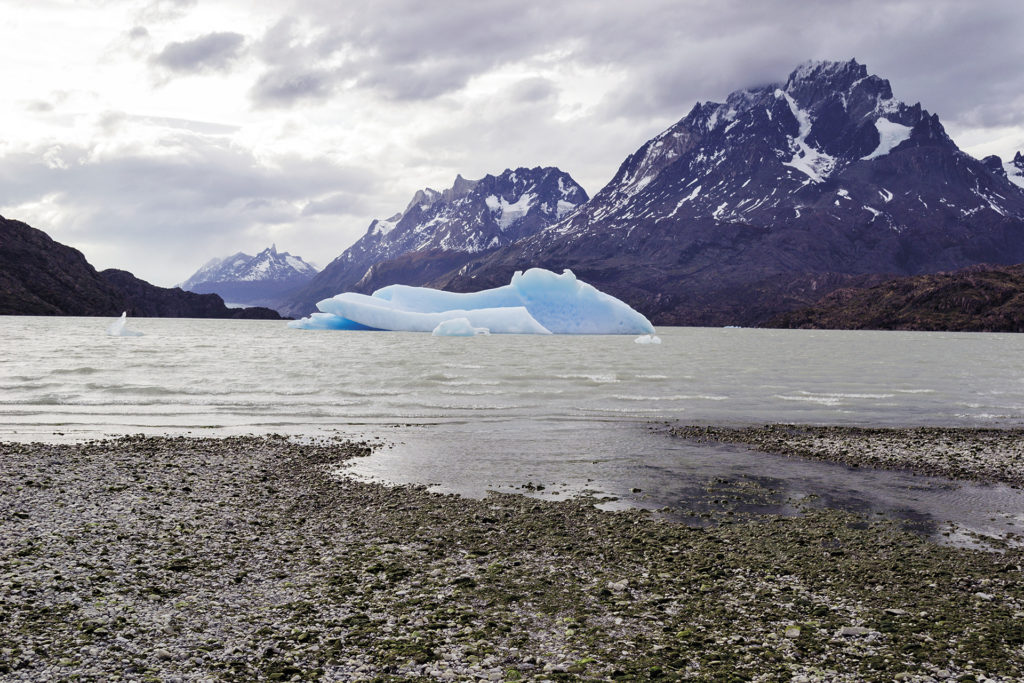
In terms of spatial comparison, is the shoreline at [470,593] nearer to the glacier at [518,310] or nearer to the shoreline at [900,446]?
the shoreline at [900,446]

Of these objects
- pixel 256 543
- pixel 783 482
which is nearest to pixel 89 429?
pixel 256 543

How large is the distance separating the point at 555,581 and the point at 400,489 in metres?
5.56

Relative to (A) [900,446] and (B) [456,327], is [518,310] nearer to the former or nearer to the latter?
(B) [456,327]

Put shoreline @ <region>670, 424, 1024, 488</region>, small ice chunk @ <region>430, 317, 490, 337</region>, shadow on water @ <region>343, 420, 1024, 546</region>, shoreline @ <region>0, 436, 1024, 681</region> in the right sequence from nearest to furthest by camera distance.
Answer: shoreline @ <region>0, 436, 1024, 681</region>
shadow on water @ <region>343, 420, 1024, 546</region>
shoreline @ <region>670, 424, 1024, 488</region>
small ice chunk @ <region>430, 317, 490, 337</region>

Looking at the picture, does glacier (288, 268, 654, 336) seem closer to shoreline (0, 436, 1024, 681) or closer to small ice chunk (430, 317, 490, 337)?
small ice chunk (430, 317, 490, 337)

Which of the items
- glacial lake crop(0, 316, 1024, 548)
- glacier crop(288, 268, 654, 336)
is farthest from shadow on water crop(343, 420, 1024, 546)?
glacier crop(288, 268, 654, 336)

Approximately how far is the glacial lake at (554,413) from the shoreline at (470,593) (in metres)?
2.33

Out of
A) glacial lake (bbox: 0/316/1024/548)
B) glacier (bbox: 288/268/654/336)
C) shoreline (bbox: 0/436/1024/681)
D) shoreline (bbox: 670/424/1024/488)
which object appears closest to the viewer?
shoreline (bbox: 0/436/1024/681)


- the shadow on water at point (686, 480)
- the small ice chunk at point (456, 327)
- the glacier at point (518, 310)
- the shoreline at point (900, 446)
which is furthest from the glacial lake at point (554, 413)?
the glacier at point (518, 310)

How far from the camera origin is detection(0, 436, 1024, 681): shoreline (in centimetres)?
612

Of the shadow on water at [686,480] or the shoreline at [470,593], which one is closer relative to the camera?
the shoreline at [470,593]

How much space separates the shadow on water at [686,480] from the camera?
38.8 feet

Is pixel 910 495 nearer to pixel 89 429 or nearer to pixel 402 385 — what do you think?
pixel 89 429

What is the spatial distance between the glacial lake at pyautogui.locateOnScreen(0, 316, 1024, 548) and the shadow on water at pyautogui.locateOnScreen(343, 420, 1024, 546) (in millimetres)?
60
